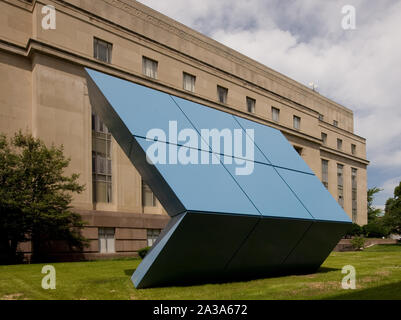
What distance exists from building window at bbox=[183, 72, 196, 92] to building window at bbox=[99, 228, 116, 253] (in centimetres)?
1546

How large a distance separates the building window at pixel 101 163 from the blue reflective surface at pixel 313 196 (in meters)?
19.4

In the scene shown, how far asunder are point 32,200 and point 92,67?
12168mm

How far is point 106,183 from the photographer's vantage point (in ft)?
102

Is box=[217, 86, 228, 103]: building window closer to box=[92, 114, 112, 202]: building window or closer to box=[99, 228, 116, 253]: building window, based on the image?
box=[92, 114, 112, 202]: building window

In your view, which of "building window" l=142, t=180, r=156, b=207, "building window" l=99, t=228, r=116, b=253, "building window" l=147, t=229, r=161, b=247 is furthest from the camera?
"building window" l=142, t=180, r=156, b=207

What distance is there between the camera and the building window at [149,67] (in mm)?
35266

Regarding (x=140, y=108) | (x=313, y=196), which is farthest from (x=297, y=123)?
(x=140, y=108)

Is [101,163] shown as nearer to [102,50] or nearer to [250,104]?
[102,50]

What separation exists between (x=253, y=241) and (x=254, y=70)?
38.3 meters

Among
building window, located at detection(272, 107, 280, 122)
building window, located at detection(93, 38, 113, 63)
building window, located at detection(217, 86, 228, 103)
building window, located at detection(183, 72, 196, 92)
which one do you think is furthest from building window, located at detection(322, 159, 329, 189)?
building window, located at detection(93, 38, 113, 63)

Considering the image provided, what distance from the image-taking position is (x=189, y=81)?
39.1m

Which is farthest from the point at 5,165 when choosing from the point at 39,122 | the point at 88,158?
the point at 88,158

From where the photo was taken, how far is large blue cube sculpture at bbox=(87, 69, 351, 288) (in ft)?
33.1

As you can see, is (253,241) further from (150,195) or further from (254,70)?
(254,70)
